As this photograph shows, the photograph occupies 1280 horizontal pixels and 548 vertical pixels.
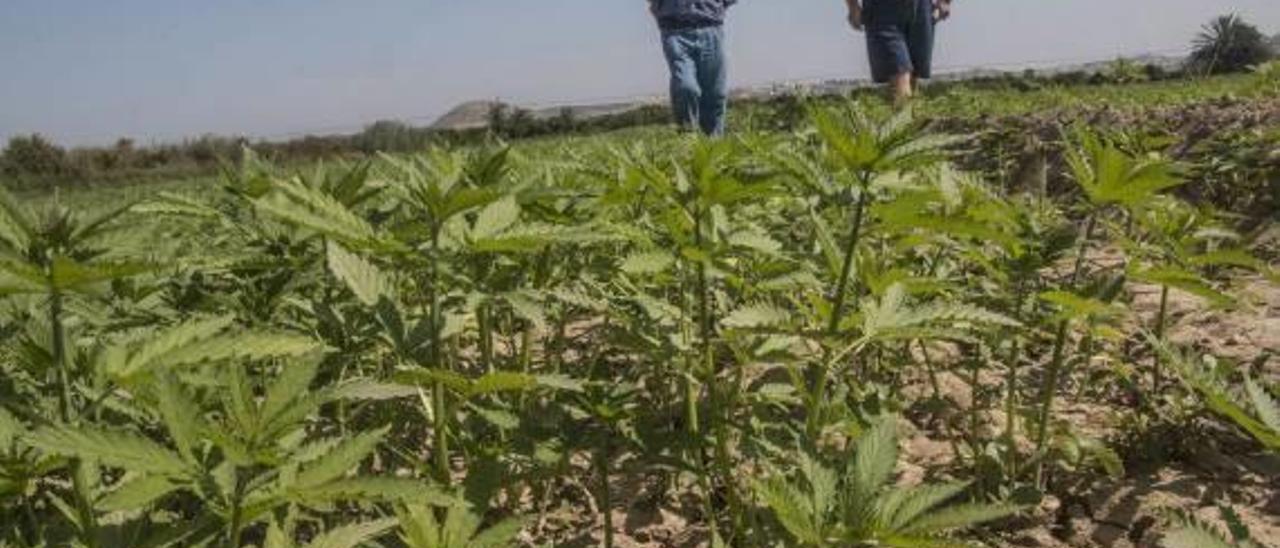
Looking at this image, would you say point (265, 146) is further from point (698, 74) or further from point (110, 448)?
point (110, 448)

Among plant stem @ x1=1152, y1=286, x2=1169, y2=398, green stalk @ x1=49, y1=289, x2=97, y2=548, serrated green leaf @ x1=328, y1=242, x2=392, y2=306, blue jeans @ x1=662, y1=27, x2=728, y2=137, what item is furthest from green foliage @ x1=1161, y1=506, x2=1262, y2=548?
blue jeans @ x1=662, y1=27, x2=728, y2=137

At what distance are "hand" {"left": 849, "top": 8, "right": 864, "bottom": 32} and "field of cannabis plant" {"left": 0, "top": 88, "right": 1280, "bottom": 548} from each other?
5732mm

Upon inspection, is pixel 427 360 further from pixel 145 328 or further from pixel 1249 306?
pixel 1249 306

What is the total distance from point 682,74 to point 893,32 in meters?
1.71

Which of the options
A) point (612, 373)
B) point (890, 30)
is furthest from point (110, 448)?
point (890, 30)

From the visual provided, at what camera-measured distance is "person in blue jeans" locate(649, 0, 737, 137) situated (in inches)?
298

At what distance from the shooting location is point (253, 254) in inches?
84.4

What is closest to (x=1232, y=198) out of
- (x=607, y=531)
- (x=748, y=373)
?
(x=748, y=373)

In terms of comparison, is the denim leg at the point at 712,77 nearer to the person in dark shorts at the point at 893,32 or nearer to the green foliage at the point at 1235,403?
the person in dark shorts at the point at 893,32

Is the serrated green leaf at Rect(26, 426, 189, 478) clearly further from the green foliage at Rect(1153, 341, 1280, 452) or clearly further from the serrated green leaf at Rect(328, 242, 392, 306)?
the green foliage at Rect(1153, 341, 1280, 452)

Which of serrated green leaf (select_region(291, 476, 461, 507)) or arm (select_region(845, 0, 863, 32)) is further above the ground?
arm (select_region(845, 0, 863, 32))

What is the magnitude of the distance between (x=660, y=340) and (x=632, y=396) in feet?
0.35

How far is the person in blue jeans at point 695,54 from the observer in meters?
7.57

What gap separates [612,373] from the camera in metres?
2.80
